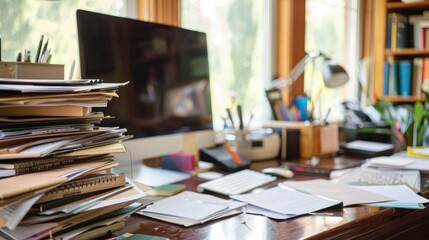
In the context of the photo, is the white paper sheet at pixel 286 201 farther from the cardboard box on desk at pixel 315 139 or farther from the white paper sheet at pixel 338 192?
the cardboard box on desk at pixel 315 139

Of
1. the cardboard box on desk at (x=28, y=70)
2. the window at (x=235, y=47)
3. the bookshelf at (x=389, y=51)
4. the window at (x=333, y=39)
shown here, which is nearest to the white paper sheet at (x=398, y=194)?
the window at (x=235, y=47)

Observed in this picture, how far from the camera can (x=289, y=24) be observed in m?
2.24

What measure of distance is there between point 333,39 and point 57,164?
2.25 meters

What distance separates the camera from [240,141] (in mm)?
1626

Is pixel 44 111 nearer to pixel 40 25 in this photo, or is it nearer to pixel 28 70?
pixel 28 70

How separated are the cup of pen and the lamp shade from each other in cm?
42

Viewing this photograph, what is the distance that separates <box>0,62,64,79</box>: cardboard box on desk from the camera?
892 mm

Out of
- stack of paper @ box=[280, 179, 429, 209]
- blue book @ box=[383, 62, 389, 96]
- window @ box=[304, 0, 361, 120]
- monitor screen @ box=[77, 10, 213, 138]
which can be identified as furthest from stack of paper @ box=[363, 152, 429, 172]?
blue book @ box=[383, 62, 389, 96]

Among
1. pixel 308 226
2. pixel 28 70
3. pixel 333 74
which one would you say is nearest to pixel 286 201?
pixel 308 226

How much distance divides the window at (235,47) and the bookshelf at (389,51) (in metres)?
0.80

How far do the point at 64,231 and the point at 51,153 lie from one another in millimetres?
142

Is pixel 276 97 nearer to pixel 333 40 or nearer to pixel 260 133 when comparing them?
pixel 260 133

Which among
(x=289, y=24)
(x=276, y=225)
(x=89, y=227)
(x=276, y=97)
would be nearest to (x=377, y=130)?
(x=276, y=97)

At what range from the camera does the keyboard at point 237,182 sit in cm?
120
